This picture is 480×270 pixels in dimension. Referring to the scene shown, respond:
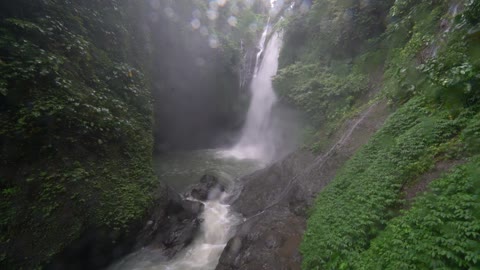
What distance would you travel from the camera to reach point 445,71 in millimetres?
5910

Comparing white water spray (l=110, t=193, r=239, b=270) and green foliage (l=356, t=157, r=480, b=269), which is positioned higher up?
white water spray (l=110, t=193, r=239, b=270)

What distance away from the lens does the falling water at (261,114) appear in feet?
63.8

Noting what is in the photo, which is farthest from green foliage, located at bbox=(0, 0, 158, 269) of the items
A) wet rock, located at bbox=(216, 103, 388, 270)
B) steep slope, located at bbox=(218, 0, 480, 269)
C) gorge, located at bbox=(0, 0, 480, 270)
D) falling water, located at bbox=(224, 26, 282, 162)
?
falling water, located at bbox=(224, 26, 282, 162)

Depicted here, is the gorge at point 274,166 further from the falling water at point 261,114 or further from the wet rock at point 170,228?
the falling water at point 261,114

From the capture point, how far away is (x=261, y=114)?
841 inches

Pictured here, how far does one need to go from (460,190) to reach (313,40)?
13.8 meters

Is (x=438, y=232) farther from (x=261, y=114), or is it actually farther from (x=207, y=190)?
(x=261, y=114)

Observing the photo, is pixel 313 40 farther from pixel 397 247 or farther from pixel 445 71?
pixel 397 247

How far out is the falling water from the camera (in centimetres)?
1945

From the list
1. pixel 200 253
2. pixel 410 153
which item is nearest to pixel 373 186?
pixel 410 153

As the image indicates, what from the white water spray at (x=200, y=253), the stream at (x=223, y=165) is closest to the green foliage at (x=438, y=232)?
the white water spray at (x=200, y=253)

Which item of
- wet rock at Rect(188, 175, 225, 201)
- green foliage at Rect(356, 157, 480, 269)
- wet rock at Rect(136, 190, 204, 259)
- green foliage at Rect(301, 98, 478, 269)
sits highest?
wet rock at Rect(188, 175, 225, 201)

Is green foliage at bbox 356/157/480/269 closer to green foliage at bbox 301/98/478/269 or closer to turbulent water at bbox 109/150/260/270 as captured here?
green foliage at bbox 301/98/478/269

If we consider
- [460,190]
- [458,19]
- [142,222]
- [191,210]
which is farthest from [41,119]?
[458,19]
